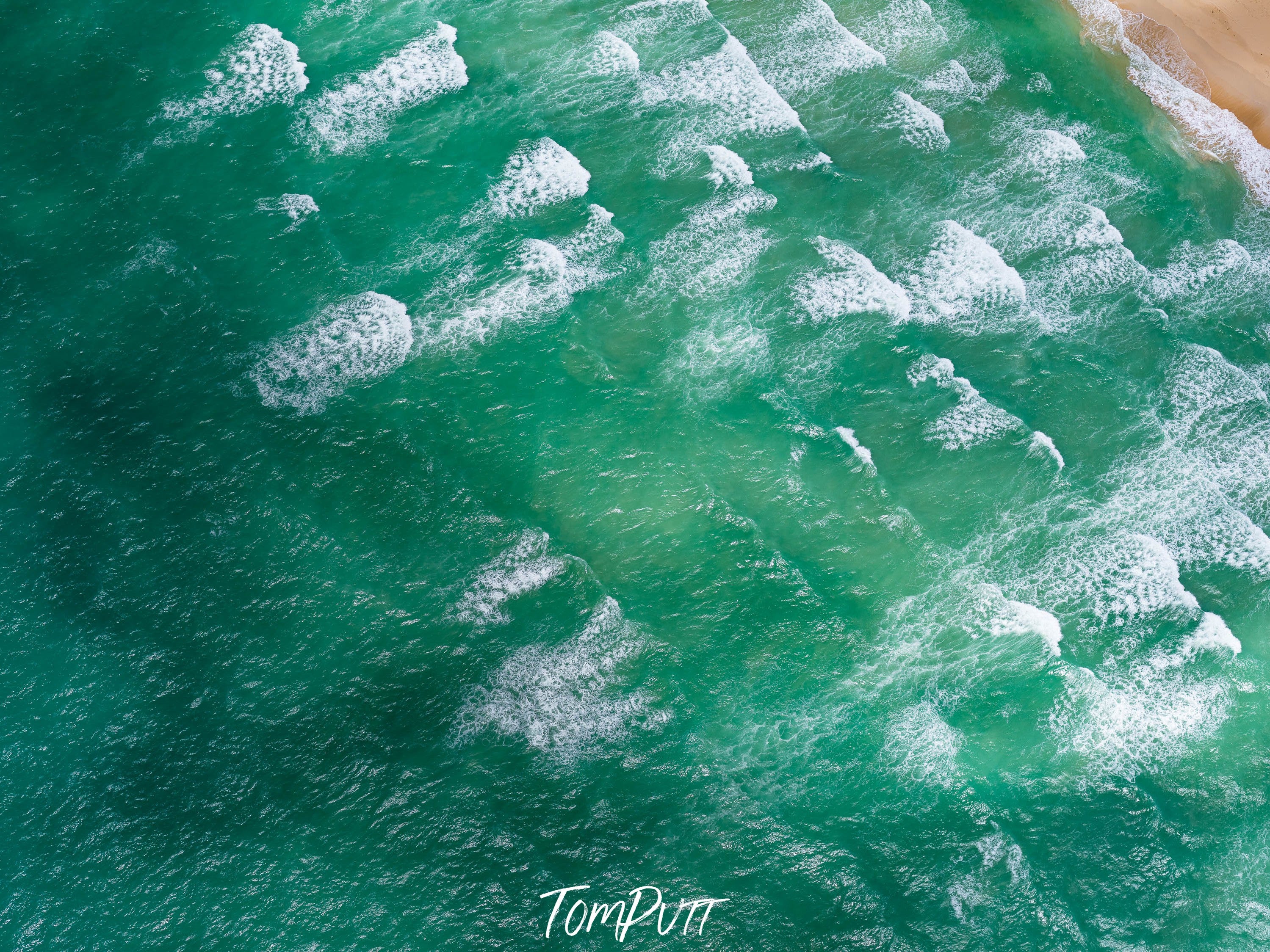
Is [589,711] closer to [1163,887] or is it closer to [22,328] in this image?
[1163,887]

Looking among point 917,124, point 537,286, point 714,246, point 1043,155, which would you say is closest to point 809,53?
point 917,124

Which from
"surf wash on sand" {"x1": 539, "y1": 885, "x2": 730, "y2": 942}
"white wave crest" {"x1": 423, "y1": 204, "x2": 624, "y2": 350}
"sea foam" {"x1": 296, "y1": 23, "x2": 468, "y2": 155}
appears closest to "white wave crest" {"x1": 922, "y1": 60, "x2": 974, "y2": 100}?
"white wave crest" {"x1": 423, "y1": 204, "x2": 624, "y2": 350}

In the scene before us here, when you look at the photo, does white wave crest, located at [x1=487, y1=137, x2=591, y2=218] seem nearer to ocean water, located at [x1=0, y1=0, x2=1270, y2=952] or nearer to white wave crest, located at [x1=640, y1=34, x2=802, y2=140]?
ocean water, located at [x1=0, y1=0, x2=1270, y2=952]

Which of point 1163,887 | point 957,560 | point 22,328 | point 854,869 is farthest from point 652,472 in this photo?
point 22,328

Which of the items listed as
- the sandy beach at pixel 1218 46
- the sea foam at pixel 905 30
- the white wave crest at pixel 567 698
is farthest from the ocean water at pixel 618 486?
the sandy beach at pixel 1218 46

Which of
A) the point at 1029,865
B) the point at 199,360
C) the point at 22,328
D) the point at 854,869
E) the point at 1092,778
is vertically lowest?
the point at 22,328

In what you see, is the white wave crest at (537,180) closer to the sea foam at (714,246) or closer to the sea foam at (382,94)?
the sea foam at (714,246)
